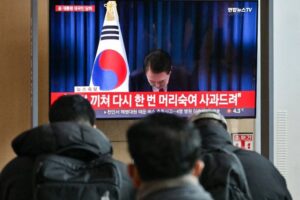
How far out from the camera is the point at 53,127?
2045 millimetres

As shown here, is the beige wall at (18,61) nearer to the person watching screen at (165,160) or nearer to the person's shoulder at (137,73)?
the person's shoulder at (137,73)

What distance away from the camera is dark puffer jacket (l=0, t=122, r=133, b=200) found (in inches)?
79.1

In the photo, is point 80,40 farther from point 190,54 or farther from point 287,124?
point 287,124

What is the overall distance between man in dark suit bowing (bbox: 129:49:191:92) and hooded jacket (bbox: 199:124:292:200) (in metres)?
1.72

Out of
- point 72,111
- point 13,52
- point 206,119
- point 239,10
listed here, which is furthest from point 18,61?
point 206,119

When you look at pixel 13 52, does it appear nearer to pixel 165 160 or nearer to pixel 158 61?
pixel 158 61

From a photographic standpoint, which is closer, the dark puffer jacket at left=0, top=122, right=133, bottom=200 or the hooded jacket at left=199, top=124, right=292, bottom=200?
the dark puffer jacket at left=0, top=122, right=133, bottom=200

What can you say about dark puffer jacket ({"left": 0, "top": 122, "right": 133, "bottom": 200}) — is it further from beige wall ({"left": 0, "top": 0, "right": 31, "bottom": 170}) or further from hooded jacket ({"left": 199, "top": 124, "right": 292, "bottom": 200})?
beige wall ({"left": 0, "top": 0, "right": 31, "bottom": 170})

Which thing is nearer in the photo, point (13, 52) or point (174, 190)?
point (174, 190)

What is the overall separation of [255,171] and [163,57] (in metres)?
1.89

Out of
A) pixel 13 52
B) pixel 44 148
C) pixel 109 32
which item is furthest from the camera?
pixel 13 52

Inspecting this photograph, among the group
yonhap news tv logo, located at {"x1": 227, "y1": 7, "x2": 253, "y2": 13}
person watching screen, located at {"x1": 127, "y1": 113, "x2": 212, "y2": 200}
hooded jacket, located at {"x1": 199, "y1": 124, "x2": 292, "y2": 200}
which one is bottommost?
hooded jacket, located at {"x1": 199, "y1": 124, "x2": 292, "y2": 200}

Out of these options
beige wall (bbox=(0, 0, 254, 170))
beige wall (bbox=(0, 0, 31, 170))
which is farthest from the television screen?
beige wall (bbox=(0, 0, 31, 170))

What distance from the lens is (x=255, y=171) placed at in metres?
2.32
